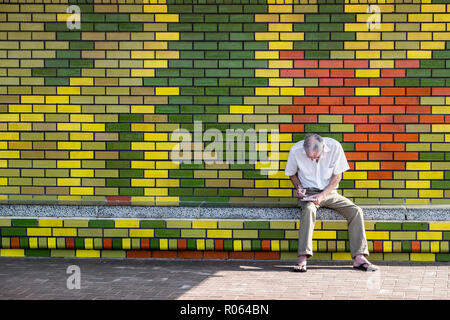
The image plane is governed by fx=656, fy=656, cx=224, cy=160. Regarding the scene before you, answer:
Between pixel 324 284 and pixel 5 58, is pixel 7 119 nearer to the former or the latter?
pixel 5 58

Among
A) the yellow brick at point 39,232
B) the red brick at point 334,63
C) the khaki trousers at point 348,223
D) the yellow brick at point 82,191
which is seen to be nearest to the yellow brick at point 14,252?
the yellow brick at point 39,232

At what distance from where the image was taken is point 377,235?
6.82m

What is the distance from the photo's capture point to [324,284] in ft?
19.6

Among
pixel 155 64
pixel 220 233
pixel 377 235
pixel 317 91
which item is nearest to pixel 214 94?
pixel 155 64

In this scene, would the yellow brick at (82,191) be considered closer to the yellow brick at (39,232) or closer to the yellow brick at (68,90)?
the yellow brick at (39,232)

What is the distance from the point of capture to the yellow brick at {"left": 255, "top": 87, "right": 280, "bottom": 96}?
6973mm

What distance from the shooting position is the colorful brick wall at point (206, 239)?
682 centimetres

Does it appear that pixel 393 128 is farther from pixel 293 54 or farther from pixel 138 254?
pixel 138 254

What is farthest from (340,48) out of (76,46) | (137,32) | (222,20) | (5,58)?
(5,58)

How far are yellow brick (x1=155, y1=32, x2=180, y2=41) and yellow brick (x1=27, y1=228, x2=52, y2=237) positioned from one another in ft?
7.77

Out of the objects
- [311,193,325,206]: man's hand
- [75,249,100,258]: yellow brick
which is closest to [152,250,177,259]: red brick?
[75,249,100,258]: yellow brick

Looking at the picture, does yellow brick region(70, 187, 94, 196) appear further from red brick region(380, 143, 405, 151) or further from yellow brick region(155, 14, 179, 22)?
red brick region(380, 143, 405, 151)

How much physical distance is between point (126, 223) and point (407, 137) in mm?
3108

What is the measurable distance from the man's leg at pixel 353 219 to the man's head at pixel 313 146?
0.48 meters
